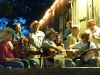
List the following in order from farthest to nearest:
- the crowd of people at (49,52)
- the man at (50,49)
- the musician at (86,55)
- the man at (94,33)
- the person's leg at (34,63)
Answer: the man at (94,33) < the man at (50,49) < the musician at (86,55) < the person's leg at (34,63) < the crowd of people at (49,52)

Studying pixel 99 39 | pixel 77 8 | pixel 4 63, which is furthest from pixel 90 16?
pixel 4 63

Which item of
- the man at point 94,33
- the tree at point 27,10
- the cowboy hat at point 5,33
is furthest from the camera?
the tree at point 27,10

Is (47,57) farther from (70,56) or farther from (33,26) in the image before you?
(33,26)

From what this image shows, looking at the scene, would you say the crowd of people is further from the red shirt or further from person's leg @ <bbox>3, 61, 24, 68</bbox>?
person's leg @ <bbox>3, 61, 24, 68</bbox>

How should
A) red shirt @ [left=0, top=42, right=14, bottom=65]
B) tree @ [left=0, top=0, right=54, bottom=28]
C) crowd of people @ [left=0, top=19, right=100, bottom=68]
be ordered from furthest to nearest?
tree @ [left=0, top=0, right=54, bottom=28] → crowd of people @ [left=0, top=19, right=100, bottom=68] → red shirt @ [left=0, top=42, right=14, bottom=65]

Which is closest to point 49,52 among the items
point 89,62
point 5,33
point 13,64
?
point 89,62

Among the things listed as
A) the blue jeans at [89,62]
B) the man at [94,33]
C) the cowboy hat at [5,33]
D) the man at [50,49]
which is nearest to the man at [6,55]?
the cowboy hat at [5,33]

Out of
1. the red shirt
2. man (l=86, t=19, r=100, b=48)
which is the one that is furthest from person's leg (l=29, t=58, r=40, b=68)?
man (l=86, t=19, r=100, b=48)

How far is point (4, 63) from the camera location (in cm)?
732

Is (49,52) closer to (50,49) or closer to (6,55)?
(50,49)

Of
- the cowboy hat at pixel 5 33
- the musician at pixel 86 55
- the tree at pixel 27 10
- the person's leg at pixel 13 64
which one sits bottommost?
the person's leg at pixel 13 64

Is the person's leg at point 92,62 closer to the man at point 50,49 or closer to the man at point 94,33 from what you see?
the man at point 50,49

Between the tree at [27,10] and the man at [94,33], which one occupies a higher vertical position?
the tree at [27,10]

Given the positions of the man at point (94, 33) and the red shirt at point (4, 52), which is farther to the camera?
the man at point (94, 33)
